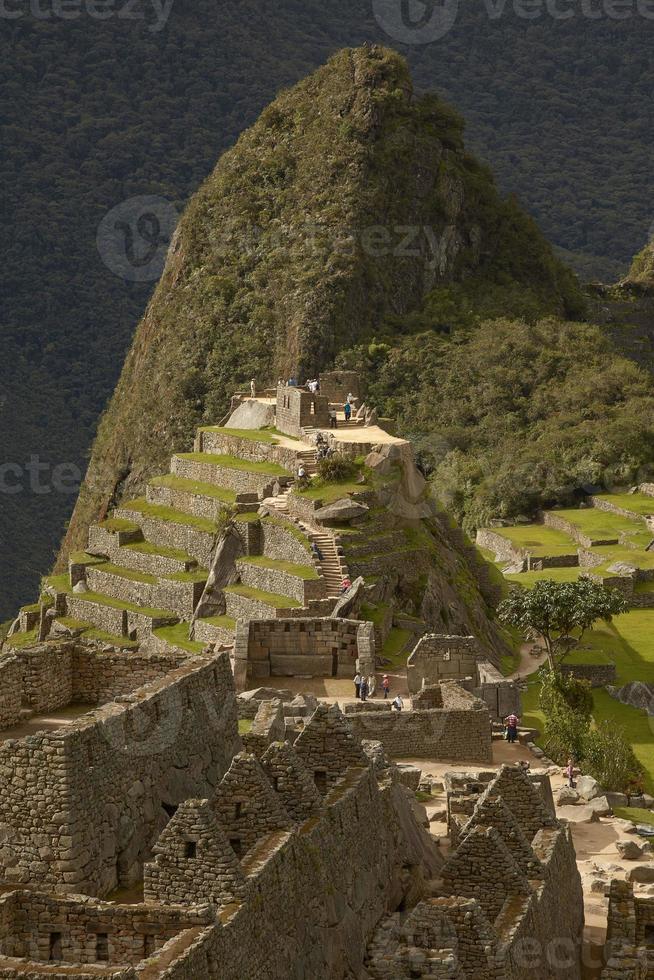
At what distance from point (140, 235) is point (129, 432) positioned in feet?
132

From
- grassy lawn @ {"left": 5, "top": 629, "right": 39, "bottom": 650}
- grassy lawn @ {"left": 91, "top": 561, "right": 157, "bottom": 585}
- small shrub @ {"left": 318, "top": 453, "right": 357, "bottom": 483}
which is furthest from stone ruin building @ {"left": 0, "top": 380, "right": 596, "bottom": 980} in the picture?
grassy lawn @ {"left": 91, "top": 561, "right": 157, "bottom": 585}

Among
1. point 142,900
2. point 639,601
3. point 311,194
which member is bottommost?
point 639,601

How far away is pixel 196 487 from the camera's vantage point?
69125mm

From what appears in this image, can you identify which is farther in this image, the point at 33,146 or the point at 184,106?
the point at 184,106

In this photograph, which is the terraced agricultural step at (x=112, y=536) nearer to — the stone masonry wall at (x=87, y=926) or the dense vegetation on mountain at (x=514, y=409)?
the dense vegetation on mountain at (x=514, y=409)

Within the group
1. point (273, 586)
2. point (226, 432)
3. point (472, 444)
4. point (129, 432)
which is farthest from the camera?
point (129, 432)

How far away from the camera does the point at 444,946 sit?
21.6 m

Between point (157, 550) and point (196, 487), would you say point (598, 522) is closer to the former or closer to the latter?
point (196, 487)

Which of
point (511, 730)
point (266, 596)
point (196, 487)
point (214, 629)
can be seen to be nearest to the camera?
point (511, 730)

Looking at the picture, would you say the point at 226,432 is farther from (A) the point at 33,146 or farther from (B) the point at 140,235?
(A) the point at 33,146

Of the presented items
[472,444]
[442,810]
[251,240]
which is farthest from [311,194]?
[442,810]

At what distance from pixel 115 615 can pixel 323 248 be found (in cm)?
7552

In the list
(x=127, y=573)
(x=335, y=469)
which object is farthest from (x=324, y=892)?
(x=127, y=573)

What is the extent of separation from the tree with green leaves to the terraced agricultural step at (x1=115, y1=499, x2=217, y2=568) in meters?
8.18
